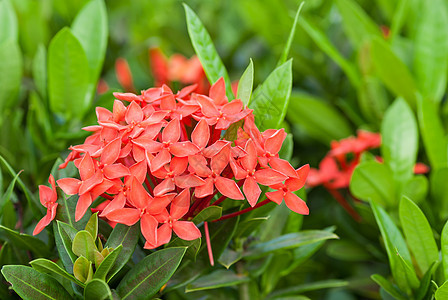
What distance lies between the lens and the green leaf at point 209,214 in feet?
2.92

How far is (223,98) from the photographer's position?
3.23 ft

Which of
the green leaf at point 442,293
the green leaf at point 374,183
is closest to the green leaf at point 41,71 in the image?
the green leaf at point 374,183

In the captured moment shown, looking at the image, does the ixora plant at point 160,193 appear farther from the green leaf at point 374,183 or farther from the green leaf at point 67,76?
the green leaf at point 67,76

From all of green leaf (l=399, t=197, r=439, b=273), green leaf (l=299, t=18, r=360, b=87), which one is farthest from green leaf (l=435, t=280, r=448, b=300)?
green leaf (l=299, t=18, r=360, b=87)

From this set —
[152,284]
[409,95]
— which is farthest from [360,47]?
[152,284]

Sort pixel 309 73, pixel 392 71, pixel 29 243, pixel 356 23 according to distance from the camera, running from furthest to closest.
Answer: pixel 309 73 < pixel 356 23 < pixel 392 71 < pixel 29 243

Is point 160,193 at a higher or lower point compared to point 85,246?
higher

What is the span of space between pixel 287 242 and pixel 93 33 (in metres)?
0.84

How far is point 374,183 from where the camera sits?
1307mm

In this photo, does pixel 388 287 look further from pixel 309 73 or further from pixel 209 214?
pixel 309 73

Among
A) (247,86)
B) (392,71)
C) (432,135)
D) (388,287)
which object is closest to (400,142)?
(432,135)

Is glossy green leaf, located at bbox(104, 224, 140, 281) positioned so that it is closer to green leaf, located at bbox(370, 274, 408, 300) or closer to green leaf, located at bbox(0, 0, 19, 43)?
green leaf, located at bbox(370, 274, 408, 300)

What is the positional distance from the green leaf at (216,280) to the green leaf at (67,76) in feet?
2.06

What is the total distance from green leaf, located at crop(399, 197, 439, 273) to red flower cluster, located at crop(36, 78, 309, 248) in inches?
10.2
